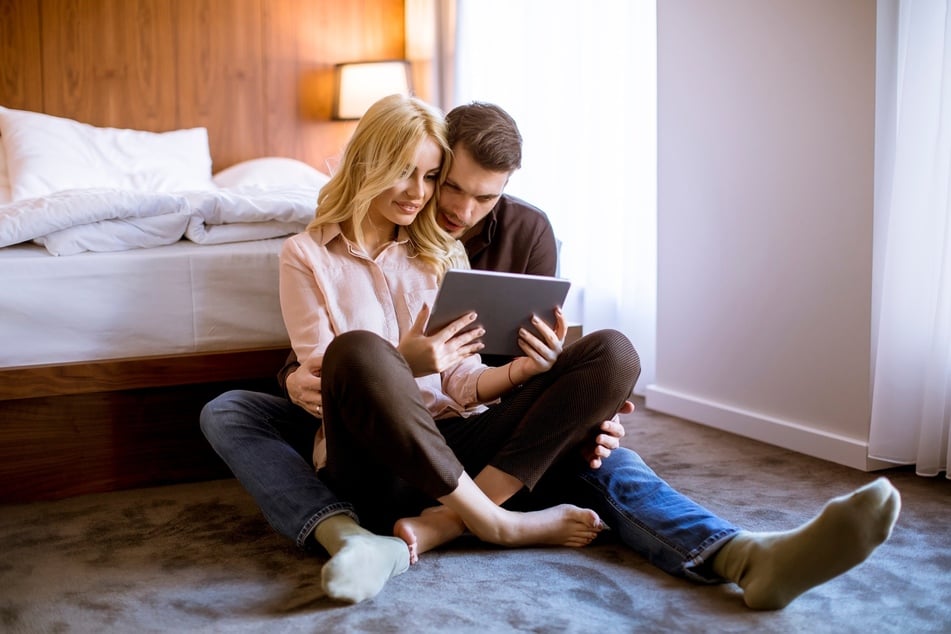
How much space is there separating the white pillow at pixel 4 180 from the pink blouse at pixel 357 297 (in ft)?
5.90

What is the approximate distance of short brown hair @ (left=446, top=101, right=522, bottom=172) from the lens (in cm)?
157

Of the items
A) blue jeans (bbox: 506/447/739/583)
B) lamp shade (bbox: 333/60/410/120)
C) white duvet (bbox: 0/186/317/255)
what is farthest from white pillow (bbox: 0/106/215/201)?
blue jeans (bbox: 506/447/739/583)

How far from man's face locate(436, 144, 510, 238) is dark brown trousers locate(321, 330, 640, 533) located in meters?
0.31

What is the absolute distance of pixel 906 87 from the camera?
188 centimetres

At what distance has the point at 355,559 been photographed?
1.27m

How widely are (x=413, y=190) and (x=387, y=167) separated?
56mm

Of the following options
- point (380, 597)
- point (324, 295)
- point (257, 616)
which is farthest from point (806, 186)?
point (257, 616)

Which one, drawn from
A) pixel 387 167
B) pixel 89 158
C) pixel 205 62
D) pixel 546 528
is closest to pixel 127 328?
pixel 387 167

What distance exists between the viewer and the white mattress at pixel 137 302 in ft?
6.01

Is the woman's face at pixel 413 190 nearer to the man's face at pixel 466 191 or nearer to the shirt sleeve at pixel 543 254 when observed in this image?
the man's face at pixel 466 191

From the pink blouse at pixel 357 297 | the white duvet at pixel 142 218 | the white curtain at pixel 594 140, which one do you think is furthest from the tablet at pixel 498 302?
the white curtain at pixel 594 140

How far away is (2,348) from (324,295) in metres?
0.70

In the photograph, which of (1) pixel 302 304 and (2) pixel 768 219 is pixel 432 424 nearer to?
(1) pixel 302 304

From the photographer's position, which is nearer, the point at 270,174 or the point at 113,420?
the point at 113,420
